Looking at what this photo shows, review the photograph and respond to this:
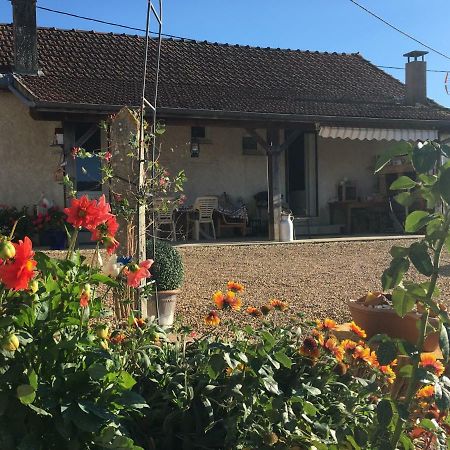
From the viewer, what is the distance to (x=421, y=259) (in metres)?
1.47

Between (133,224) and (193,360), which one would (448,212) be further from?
(133,224)

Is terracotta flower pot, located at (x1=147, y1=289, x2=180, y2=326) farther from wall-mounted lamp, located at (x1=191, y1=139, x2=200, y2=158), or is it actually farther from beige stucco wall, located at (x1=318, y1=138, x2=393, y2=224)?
beige stucco wall, located at (x1=318, y1=138, x2=393, y2=224)

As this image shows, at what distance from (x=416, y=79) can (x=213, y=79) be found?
5057mm

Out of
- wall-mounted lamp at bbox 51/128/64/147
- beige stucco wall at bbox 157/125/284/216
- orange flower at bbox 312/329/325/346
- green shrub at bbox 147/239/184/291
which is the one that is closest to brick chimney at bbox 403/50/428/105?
beige stucco wall at bbox 157/125/284/216

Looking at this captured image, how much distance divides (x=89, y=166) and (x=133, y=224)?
25.2 feet

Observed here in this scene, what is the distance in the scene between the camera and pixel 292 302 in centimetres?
592

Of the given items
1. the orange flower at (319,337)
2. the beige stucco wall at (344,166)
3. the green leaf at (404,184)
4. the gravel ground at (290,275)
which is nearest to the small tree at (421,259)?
the green leaf at (404,184)

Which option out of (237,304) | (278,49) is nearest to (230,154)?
(278,49)

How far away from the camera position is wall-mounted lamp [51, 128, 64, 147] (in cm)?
1047

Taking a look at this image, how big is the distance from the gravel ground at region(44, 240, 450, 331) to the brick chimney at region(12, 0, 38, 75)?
4.41 meters

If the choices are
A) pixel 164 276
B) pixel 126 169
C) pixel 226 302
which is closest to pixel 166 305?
pixel 164 276

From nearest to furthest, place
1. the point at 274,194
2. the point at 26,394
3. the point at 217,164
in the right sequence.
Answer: the point at 26,394 → the point at 274,194 → the point at 217,164

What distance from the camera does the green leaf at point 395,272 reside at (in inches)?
60.7

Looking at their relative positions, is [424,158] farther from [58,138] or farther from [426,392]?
[58,138]
